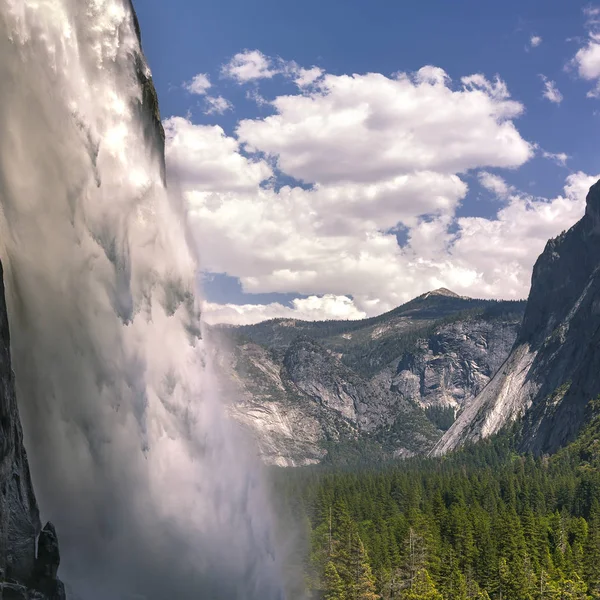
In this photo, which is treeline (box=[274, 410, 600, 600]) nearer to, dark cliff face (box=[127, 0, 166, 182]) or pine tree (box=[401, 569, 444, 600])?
pine tree (box=[401, 569, 444, 600])

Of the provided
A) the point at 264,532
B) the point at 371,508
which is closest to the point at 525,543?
the point at 371,508

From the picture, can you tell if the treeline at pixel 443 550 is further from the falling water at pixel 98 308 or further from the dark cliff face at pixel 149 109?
the dark cliff face at pixel 149 109

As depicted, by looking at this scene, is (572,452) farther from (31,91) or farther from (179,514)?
(31,91)

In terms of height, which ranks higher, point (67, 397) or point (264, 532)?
point (67, 397)

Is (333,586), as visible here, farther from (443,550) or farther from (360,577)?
(443,550)

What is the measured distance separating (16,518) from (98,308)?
31.6ft

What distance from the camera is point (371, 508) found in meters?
120

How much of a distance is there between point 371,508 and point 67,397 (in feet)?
309

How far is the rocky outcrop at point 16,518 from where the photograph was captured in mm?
24500

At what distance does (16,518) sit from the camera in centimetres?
2605

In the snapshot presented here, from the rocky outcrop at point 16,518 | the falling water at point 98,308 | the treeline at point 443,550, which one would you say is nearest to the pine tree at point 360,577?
the treeline at point 443,550

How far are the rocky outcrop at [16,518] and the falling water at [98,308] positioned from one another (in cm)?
491

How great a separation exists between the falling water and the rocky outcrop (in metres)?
4.91

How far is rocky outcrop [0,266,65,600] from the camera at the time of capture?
24.5 metres
